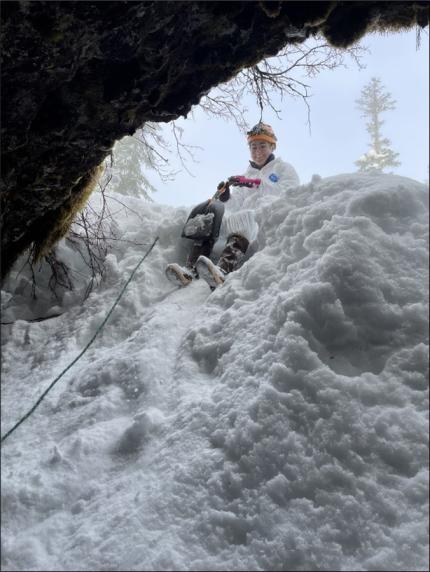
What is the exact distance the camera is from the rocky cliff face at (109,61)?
2830mm

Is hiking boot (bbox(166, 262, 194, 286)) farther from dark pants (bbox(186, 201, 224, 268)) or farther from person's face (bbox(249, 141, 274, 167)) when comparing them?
person's face (bbox(249, 141, 274, 167))

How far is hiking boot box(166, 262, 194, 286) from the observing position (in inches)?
189

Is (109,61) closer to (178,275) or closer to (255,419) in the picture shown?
(178,275)

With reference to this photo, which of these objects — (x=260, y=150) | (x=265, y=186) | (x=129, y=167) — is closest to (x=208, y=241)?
(x=265, y=186)

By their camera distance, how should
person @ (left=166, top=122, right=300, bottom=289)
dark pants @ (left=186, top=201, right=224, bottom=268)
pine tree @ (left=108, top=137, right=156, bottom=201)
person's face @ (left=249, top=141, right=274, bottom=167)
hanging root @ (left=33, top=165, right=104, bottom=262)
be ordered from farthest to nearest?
pine tree @ (left=108, top=137, right=156, bottom=201), person's face @ (left=249, top=141, right=274, bottom=167), dark pants @ (left=186, top=201, right=224, bottom=268), person @ (left=166, top=122, right=300, bottom=289), hanging root @ (left=33, top=165, right=104, bottom=262)

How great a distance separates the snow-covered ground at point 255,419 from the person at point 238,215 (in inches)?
29.2

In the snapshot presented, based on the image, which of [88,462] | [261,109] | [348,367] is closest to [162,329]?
[88,462]

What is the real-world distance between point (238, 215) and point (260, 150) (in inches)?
115

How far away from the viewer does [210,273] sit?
4.45 meters

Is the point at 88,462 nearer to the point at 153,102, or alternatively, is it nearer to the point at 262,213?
the point at 153,102

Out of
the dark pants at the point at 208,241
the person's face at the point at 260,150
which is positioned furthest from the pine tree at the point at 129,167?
the dark pants at the point at 208,241

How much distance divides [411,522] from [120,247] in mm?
4562

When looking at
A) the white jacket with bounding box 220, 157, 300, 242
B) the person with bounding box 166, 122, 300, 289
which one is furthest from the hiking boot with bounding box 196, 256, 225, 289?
the white jacket with bounding box 220, 157, 300, 242

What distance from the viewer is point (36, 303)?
4688 mm
